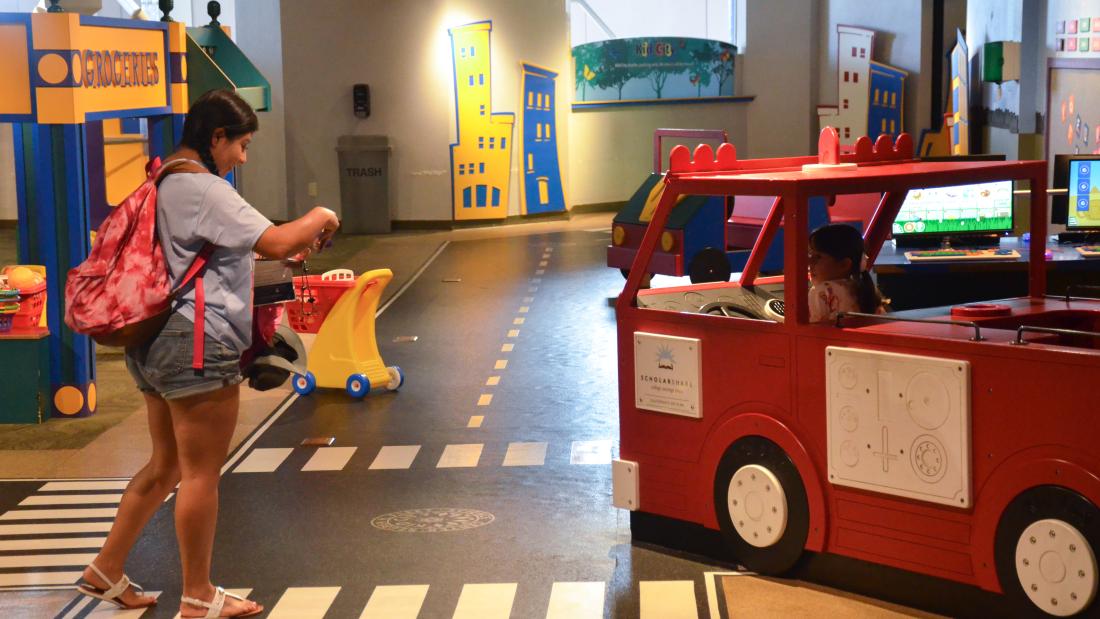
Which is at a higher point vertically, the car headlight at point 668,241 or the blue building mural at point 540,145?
the blue building mural at point 540,145

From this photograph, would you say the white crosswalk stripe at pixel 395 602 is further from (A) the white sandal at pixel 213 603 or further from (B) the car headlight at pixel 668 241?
(B) the car headlight at pixel 668 241

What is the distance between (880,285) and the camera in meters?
9.20

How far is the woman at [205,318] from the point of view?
16.1 feet

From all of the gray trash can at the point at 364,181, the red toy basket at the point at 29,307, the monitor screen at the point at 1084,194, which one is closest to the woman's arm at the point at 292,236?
the red toy basket at the point at 29,307

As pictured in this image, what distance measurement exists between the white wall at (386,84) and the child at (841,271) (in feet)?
53.2

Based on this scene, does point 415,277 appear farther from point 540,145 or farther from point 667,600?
point 667,600

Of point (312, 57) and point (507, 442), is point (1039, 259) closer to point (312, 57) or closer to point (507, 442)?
point (507, 442)

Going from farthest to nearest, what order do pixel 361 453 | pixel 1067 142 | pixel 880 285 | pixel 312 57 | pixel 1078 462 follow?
1. pixel 312 57
2. pixel 1067 142
3. pixel 880 285
4. pixel 361 453
5. pixel 1078 462

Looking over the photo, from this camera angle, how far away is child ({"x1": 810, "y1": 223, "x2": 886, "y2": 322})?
225 inches

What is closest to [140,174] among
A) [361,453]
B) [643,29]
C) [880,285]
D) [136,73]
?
[136,73]

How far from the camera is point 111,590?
5406 mm

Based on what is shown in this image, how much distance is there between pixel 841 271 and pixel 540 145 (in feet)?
57.5

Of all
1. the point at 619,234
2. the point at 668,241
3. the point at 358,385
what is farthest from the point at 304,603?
the point at 619,234

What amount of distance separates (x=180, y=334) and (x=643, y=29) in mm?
21521
